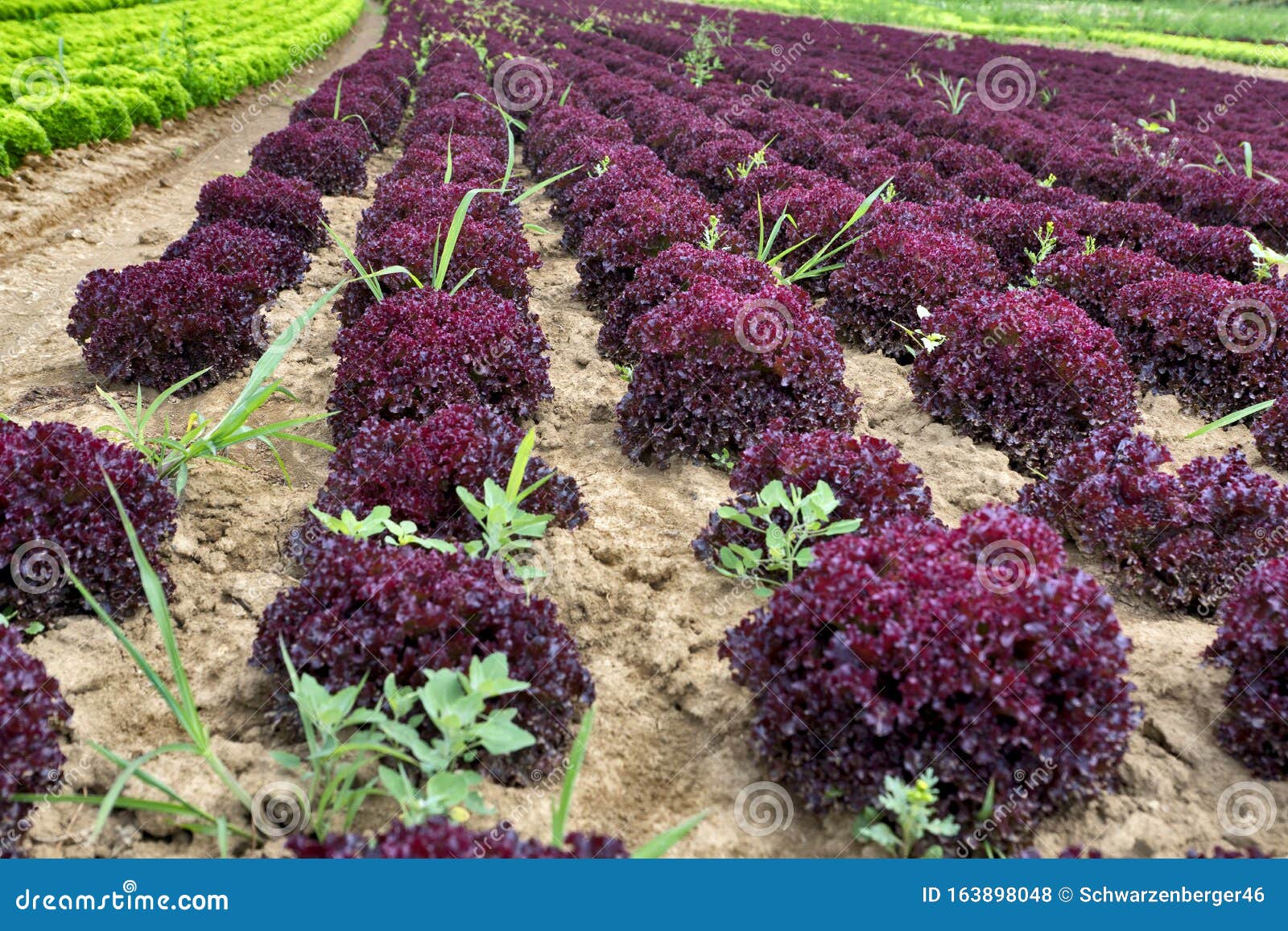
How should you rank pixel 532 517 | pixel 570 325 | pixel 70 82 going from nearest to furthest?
pixel 532 517, pixel 570 325, pixel 70 82

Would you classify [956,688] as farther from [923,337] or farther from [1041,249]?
[1041,249]

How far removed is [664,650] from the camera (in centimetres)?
338

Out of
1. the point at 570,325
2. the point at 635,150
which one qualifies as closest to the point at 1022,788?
the point at 570,325

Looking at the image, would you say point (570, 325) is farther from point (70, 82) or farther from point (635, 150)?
point (70, 82)

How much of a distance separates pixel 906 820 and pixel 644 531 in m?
1.87

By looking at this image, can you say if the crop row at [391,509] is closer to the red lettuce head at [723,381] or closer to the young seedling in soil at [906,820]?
the red lettuce head at [723,381]

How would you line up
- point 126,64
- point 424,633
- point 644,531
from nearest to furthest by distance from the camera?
point 424,633 < point 644,531 < point 126,64

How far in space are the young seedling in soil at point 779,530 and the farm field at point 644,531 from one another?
29 millimetres

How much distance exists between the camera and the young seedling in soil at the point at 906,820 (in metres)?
2.45

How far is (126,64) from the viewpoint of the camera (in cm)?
1290

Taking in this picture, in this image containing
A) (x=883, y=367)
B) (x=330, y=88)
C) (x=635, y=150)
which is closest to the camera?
(x=883, y=367)

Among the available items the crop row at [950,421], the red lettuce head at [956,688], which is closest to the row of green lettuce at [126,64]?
the crop row at [950,421]

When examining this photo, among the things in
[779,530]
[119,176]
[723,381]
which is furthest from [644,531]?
[119,176]

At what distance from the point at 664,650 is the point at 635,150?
667 centimetres
